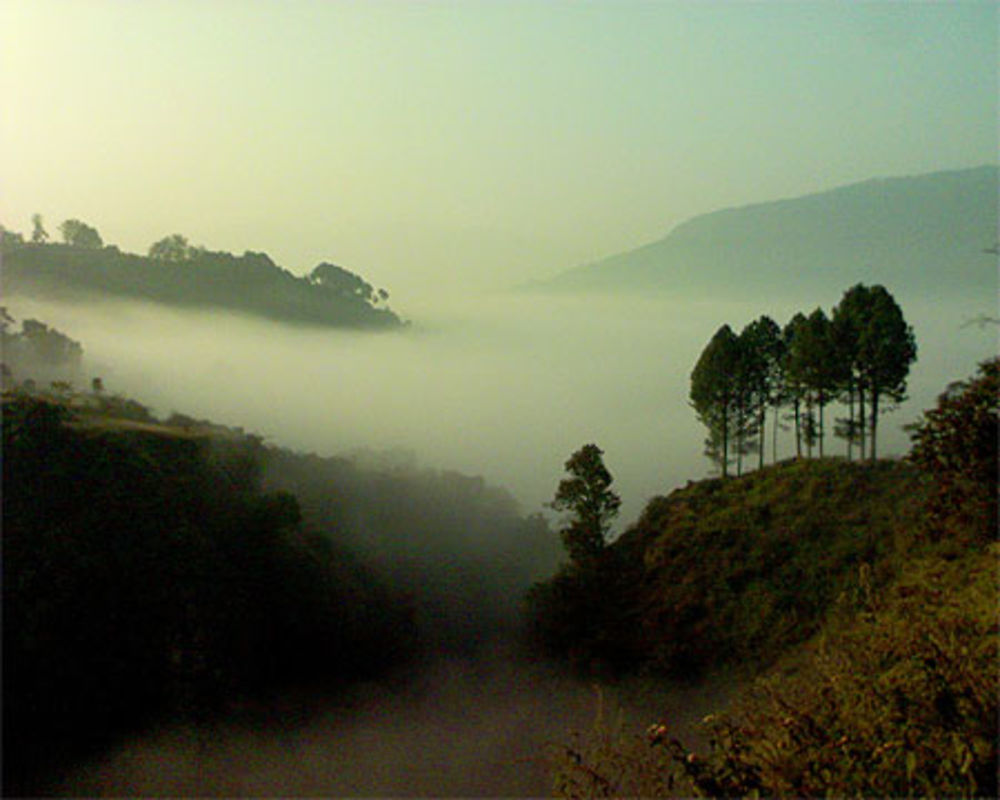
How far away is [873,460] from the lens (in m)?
45.9

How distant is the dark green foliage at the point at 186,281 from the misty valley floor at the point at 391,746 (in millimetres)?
107225

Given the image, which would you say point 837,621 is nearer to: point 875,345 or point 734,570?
point 734,570

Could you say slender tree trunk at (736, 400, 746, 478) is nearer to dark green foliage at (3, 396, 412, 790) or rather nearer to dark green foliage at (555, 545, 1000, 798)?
dark green foliage at (3, 396, 412, 790)

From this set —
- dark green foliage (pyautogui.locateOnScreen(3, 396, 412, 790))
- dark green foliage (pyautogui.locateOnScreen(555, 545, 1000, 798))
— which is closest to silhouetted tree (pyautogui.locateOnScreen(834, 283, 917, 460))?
dark green foliage (pyautogui.locateOnScreen(3, 396, 412, 790))

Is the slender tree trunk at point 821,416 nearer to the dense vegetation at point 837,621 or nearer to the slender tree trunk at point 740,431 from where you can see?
the dense vegetation at point 837,621

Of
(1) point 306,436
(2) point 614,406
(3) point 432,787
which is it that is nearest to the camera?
(3) point 432,787

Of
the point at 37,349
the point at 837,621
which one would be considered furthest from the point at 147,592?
the point at 37,349

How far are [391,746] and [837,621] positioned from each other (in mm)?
17075

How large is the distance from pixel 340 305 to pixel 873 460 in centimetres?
14697

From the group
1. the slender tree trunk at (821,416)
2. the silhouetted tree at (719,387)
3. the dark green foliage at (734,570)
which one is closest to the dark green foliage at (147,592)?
the dark green foliage at (734,570)

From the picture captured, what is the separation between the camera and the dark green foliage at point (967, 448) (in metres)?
24.7

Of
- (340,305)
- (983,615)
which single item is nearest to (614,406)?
(340,305)

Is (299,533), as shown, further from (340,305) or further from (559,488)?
(340,305)

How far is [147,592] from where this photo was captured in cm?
3559
